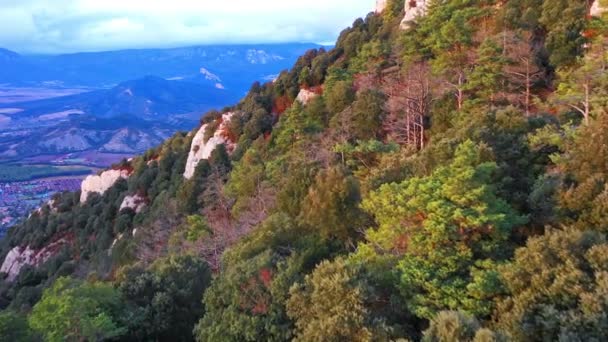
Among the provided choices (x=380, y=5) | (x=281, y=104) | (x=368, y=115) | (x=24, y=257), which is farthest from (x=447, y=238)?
(x=380, y=5)

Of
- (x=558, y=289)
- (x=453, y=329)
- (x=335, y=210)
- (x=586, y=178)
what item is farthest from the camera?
(x=335, y=210)

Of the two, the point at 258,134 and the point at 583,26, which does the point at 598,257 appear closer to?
the point at 583,26

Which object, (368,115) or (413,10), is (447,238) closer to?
(368,115)

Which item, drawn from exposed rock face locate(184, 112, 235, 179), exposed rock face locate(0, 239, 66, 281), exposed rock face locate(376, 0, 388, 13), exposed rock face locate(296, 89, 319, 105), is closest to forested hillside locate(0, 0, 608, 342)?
exposed rock face locate(296, 89, 319, 105)

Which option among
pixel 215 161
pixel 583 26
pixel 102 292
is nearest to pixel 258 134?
pixel 215 161

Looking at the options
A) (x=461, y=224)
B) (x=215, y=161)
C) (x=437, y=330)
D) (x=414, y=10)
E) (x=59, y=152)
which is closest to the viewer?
(x=437, y=330)

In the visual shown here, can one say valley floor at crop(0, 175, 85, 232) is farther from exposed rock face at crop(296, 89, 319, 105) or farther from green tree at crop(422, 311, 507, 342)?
green tree at crop(422, 311, 507, 342)

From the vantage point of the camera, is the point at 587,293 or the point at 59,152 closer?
the point at 587,293

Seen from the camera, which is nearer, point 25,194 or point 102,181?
point 102,181
